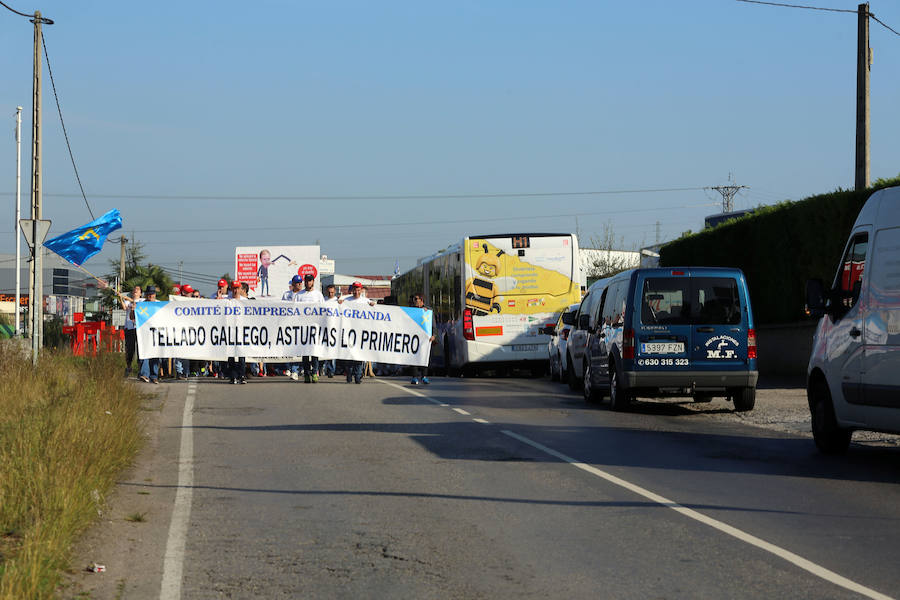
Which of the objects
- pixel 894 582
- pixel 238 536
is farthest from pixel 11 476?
pixel 894 582

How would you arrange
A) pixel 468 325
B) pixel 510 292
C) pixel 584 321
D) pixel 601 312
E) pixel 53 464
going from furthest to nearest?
1. pixel 468 325
2. pixel 510 292
3. pixel 584 321
4. pixel 601 312
5. pixel 53 464

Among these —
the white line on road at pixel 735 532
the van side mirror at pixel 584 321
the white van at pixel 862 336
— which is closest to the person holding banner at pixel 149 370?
the van side mirror at pixel 584 321

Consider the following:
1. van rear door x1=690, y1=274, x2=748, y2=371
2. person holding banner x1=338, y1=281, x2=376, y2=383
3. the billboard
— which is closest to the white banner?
person holding banner x1=338, y1=281, x2=376, y2=383

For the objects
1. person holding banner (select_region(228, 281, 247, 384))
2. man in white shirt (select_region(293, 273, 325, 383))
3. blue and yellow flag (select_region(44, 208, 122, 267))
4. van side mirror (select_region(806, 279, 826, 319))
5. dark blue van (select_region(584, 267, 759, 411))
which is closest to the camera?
van side mirror (select_region(806, 279, 826, 319))

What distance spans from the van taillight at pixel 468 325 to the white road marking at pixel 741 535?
16401 millimetres

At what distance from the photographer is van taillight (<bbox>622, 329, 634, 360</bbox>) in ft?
55.6

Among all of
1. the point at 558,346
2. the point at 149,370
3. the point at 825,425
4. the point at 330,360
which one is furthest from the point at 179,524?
the point at 558,346

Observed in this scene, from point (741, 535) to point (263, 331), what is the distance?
56.7 ft

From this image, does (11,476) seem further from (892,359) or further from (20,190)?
(20,190)

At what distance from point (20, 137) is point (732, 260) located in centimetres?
2994

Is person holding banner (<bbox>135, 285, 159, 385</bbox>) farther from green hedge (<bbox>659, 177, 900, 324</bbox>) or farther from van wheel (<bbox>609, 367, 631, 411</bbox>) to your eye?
green hedge (<bbox>659, 177, 900, 324</bbox>)

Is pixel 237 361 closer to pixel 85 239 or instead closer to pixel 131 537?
pixel 85 239

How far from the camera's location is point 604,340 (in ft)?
60.7

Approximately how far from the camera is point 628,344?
1698 cm
